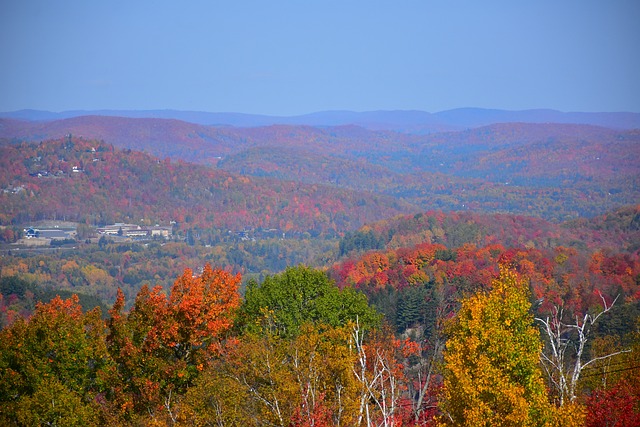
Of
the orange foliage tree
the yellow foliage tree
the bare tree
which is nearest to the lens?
the yellow foliage tree

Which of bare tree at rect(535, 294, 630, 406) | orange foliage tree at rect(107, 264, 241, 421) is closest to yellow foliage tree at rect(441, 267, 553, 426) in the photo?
bare tree at rect(535, 294, 630, 406)

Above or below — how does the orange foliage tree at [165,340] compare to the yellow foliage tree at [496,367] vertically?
below

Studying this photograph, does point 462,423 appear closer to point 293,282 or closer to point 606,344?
point 293,282

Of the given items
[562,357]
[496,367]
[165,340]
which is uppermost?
[496,367]

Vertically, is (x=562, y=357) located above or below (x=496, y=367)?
below

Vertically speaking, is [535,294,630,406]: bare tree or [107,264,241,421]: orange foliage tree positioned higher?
[535,294,630,406]: bare tree

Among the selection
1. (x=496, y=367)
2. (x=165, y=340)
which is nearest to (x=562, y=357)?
(x=496, y=367)

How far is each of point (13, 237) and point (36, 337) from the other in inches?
6513

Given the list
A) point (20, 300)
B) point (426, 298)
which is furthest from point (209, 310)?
point (20, 300)

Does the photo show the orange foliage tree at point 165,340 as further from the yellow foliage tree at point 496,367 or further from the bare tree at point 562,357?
the bare tree at point 562,357

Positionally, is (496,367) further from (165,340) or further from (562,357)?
(165,340)

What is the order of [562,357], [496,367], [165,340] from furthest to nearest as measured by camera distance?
[165,340] → [562,357] → [496,367]

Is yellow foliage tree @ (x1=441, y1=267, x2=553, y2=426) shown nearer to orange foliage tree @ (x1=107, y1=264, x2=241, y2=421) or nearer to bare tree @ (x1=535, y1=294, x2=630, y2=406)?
bare tree @ (x1=535, y1=294, x2=630, y2=406)

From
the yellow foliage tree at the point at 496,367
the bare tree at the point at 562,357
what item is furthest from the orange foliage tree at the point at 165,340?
the bare tree at the point at 562,357
